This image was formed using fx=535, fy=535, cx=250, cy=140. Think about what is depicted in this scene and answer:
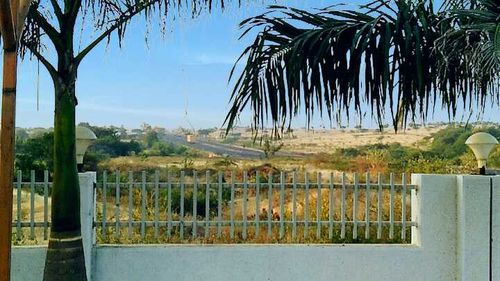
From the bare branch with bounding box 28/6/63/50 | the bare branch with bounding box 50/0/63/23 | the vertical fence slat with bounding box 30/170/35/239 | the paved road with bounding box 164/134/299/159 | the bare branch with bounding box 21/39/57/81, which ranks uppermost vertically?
the bare branch with bounding box 50/0/63/23

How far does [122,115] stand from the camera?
1077 centimetres

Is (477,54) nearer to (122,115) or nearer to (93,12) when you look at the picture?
(93,12)

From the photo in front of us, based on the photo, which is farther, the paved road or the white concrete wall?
the paved road

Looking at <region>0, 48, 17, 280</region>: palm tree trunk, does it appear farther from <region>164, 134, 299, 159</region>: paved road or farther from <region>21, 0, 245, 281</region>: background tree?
<region>164, 134, 299, 159</region>: paved road

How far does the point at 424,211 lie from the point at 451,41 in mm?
1765

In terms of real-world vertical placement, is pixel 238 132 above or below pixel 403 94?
below

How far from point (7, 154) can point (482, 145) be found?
177 inches

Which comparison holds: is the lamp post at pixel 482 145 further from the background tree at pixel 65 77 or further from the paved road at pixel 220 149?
the paved road at pixel 220 149

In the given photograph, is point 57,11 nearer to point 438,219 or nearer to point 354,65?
point 354,65

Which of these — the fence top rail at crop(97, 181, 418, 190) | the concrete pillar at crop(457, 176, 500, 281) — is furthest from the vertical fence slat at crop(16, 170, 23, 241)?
the concrete pillar at crop(457, 176, 500, 281)

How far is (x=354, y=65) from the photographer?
4762 millimetres

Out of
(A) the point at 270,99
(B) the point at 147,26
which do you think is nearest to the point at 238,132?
(A) the point at 270,99

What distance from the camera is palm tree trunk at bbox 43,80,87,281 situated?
14.0 ft

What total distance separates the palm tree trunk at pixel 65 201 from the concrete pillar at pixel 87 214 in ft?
2.15
